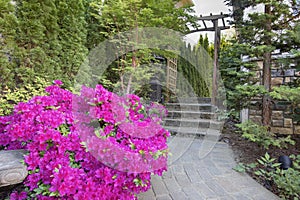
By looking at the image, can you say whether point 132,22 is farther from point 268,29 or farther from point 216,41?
point 268,29

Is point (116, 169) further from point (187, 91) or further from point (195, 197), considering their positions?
point (187, 91)

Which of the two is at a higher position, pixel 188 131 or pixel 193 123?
pixel 193 123

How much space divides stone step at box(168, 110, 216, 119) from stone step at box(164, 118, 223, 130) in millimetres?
156

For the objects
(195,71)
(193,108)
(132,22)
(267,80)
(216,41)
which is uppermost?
(132,22)

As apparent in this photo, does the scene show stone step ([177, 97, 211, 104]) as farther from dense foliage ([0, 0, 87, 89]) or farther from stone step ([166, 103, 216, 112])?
dense foliage ([0, 0, 87, 89])

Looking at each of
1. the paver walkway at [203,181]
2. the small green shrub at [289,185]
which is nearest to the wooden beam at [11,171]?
the paver walkway at [203,181]

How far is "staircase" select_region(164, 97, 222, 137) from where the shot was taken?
3.63m

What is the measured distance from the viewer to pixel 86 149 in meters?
1.19

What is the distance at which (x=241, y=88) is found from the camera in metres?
2.61

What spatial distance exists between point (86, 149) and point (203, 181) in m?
1.30

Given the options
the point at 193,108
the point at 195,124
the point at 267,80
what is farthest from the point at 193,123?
the point at 267,80

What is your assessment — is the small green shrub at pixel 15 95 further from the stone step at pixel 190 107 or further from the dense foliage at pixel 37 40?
the stone step at pixel 190 107

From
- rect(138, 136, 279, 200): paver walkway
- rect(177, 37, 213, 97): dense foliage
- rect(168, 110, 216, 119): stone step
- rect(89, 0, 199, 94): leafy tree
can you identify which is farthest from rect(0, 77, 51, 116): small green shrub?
rect(177, 37, 213, 97): dense foliage

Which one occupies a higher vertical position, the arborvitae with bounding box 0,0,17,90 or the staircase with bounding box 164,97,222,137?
the arborvitae with bounding box 0,0,17,90
